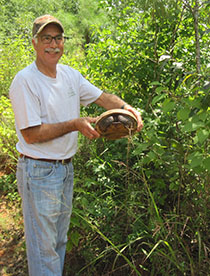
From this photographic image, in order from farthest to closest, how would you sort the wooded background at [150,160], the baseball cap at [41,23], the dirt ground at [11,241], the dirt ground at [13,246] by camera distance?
1. the dirt ground at [11,241]
2. the dirt ground at [13,246]
3. the wooded background at [150,160]
4. the baseball cap at [41,23]

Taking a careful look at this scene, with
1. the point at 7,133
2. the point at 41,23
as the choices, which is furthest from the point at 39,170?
the point at 7,133

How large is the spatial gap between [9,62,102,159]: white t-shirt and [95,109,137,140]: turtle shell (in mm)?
288

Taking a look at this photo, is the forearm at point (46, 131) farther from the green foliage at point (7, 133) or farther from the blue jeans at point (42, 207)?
the green foliage at point (7, 133)

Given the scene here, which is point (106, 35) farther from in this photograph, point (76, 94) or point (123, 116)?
point (123, 116)

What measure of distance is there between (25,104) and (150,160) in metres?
0.94

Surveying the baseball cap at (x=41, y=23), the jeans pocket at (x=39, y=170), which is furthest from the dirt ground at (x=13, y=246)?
the baseball cap at (x=41, y=23)

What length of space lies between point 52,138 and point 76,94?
0.47 m

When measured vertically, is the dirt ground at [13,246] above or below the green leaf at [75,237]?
below

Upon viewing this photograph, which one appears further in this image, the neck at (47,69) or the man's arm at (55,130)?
the neck at (47,69)

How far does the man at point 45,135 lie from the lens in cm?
230

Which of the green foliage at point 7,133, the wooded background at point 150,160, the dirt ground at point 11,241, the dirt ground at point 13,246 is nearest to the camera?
the wooded background at point 150,160

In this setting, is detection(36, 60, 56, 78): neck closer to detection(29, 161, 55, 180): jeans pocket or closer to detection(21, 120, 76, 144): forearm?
detection(21, 120, 76, 144): forearm

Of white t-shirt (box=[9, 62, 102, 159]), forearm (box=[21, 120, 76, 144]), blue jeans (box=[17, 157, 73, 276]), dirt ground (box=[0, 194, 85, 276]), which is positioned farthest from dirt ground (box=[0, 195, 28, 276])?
forearm (box=[21, 120, 76, 144])

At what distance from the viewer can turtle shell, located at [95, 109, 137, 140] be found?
235 cm
